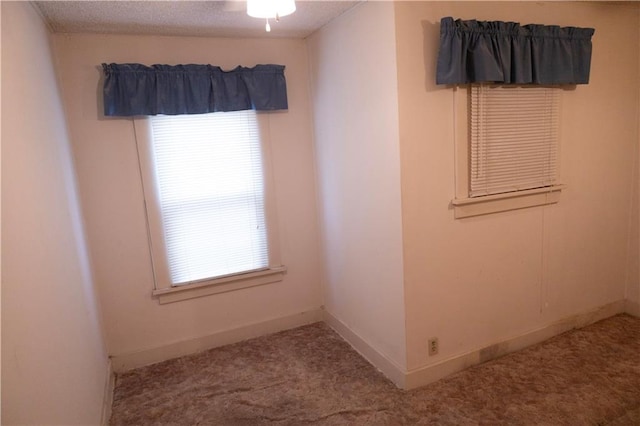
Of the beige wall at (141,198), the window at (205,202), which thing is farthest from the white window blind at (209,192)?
the beige wall at (141,198)

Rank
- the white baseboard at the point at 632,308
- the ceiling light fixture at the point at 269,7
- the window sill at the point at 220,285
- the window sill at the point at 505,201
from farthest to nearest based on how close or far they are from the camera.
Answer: the white baseboard at the point at 632,308
the window sill at the point at 220,285
the window sill at the point at 505,201
the ceiling light fixture at the point at 269,7

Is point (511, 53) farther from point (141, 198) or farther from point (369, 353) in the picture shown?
point (141, 198)

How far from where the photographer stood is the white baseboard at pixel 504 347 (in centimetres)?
249

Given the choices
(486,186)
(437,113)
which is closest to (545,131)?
(486,186)

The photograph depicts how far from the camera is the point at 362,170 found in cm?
262

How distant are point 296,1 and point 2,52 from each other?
1.45 meters

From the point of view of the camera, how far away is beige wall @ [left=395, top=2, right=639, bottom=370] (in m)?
2.26

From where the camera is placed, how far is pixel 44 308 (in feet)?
4.74

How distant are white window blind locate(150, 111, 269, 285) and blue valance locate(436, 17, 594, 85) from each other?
1.47 m

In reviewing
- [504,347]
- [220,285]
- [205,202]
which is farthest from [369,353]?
[205,202]

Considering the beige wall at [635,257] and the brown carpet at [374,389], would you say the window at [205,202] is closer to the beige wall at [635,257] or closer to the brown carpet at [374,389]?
the brown carpet at [374,389]

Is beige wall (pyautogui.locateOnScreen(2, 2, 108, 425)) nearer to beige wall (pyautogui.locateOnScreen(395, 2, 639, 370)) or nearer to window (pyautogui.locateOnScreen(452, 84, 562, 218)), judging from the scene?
beige wall (pyautogui.locateOnScreen(395, 2, 639, 370))

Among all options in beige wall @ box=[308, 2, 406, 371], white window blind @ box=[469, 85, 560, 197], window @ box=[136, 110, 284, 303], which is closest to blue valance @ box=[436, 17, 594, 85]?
white window blind @ box=[469, 85, 560, 197]

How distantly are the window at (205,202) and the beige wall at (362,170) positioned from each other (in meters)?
0.53
